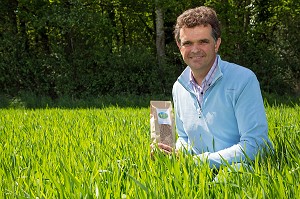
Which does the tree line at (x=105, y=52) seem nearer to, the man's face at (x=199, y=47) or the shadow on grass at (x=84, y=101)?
the shadow on grass at (x=84, y=101)

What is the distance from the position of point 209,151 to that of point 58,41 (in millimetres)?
12949

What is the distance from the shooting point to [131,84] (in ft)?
45.5

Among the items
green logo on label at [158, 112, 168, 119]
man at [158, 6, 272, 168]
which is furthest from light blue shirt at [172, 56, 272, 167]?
green logo on label at [158, 112, 168, 119]

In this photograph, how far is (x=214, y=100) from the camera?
2910mm

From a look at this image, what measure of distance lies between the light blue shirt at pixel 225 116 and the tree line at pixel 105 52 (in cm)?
1039

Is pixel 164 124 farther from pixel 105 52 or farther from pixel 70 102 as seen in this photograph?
pixel 105 52

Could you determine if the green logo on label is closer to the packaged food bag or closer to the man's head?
the packaged food bag

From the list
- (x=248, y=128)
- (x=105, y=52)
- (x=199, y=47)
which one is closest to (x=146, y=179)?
(x=248, y=128)

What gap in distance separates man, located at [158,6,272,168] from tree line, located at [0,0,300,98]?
10.4 metres

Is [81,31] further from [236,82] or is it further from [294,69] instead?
[236,82]

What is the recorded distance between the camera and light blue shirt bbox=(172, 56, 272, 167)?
2.72 metres

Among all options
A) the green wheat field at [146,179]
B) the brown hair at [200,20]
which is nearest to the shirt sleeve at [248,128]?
the green wheat field at [146,179]

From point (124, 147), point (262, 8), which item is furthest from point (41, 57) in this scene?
point (124, 147)

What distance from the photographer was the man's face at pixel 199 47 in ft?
9.43
